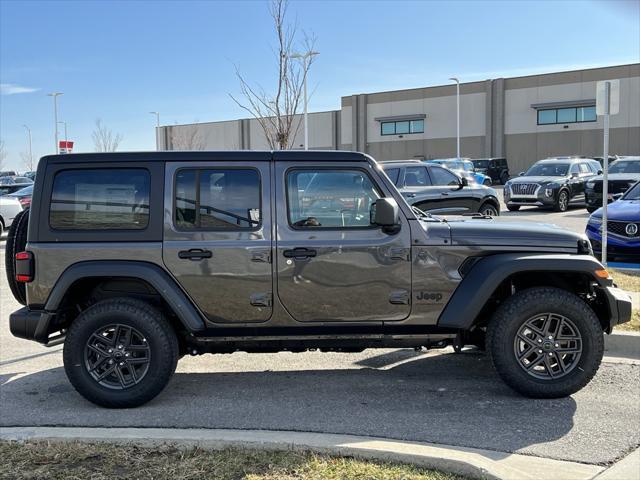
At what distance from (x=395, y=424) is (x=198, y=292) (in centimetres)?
170

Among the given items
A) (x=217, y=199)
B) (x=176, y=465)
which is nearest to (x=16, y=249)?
(x=217, y=199)

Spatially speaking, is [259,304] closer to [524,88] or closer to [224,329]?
[224,329]

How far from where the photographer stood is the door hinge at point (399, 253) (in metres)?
4.74

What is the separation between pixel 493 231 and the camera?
15.9 ft

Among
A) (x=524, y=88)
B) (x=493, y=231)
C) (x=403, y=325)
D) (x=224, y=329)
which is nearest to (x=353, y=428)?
(x=403, y=325)

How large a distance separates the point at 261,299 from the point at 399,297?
1.03 meters

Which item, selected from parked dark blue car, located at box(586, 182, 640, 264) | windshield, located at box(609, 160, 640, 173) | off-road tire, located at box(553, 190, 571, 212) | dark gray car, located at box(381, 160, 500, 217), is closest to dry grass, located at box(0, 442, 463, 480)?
parked dark blue car, located at box(586, 182, 640, 264)

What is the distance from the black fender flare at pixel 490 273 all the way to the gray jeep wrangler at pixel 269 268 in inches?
0.4

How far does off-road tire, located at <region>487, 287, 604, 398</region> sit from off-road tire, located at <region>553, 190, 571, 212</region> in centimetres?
1696

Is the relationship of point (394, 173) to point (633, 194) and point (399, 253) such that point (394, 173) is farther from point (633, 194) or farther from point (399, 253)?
point (399, 253)

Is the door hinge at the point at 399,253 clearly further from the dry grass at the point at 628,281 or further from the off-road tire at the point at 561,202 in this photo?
the off-road tire at the point at 561,202

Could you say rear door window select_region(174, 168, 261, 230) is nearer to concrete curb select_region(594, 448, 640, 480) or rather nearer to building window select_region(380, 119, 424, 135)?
concrete curb select_region(594, 448, 640, 480)

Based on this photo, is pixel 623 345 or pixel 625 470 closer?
pixel 625 470

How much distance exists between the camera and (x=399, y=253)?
15.6ft
